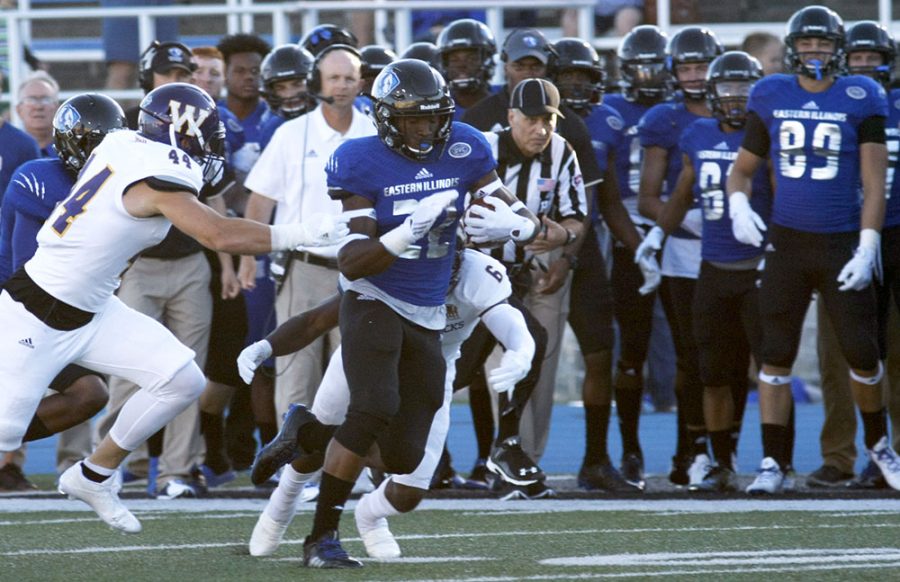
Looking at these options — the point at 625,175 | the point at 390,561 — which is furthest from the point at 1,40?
the point at 390,561

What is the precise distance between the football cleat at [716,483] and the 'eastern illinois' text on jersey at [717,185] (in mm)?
888

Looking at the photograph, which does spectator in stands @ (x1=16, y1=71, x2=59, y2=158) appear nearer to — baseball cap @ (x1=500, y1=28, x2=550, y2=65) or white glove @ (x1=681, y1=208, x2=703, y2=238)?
baseball cap @ (x1=500, y1=28, x2=550, y2=65)

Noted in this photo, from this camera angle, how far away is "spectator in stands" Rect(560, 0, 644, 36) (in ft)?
38.9

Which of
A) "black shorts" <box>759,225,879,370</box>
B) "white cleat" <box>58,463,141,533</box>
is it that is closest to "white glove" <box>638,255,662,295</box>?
"black shorts" <box>759,225,879,370</box>

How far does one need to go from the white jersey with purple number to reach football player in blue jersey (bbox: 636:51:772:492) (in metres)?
2.80

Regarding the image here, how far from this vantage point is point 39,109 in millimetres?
8867

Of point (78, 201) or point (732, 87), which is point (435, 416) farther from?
point (732, 87)

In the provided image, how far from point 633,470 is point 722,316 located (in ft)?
2.59

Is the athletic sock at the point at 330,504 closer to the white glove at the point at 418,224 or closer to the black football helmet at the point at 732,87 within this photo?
the white glove at the point at 418,224

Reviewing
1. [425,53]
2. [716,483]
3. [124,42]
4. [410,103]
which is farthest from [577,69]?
[124,42]

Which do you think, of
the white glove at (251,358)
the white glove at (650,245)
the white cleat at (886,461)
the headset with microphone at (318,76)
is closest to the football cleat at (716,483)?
the white cleat at (886,461)

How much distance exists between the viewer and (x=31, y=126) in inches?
350

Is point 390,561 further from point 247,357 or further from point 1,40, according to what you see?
point 1,40

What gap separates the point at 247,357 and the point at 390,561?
851mm
